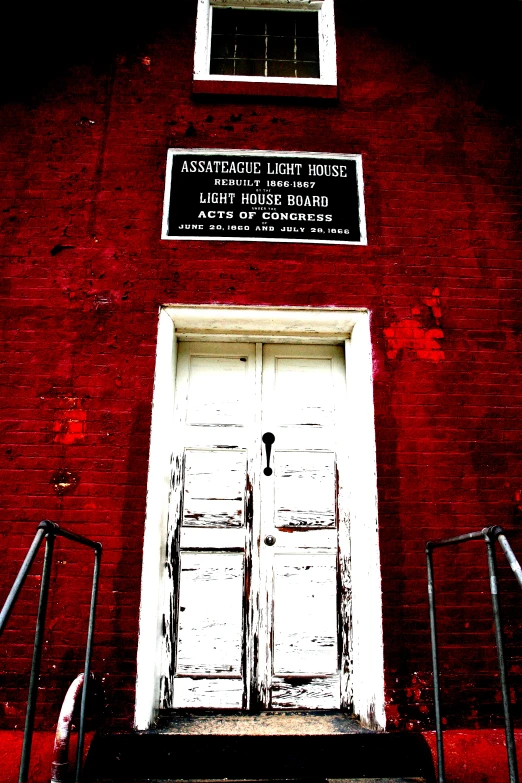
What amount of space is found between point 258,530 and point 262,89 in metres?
3.47

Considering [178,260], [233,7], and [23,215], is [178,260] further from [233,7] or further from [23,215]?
[233,7]

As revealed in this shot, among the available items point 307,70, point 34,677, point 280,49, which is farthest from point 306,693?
point 280,49

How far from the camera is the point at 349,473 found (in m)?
3.72

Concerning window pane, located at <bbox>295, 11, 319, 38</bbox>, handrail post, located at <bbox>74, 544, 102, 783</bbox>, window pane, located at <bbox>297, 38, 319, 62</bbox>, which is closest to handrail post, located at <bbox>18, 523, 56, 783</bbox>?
handrail post, located at <bbox>74, 544, 102, 783</bbox>

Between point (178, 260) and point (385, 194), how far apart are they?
167 centimetres

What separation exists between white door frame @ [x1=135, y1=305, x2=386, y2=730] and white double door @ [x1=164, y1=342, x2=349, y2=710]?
0.30ft

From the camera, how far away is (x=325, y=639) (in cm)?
345

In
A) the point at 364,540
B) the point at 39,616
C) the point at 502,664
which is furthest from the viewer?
the point at 364,540

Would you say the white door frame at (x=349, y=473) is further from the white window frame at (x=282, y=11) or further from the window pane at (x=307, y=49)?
the window pane at (x=307, y=49)

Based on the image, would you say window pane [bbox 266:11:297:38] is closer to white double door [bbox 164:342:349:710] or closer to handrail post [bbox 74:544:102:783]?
white double door [bbox 164:342:349:710]

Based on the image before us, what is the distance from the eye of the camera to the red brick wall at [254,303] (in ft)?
10.5

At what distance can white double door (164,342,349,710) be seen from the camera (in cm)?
339

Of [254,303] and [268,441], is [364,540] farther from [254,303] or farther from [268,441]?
[254,303]

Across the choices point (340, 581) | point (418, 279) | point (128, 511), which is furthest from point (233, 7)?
point (340, 581)
